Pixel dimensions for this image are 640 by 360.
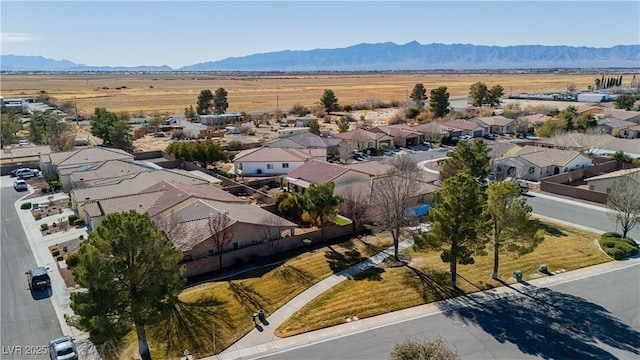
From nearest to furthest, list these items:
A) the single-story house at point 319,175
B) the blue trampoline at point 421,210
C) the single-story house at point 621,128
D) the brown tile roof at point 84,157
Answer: the blue trampoline at point 421,210 → the single-story house at point 319,175 → the brown tile roof at point 84,157 → the single-story house at point 621,128

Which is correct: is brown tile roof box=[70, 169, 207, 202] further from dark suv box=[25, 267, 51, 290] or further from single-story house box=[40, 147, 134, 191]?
dark suv box=[25, 267, 51, 290]

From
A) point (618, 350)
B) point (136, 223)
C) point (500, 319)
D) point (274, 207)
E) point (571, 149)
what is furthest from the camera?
point (571, 149)

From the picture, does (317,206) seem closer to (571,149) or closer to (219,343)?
(219,343)

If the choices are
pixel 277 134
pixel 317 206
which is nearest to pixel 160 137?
pixel 277 134

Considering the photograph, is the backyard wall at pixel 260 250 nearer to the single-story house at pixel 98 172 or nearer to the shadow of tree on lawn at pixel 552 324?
the shadow of tree on lawn at pixel 552 324

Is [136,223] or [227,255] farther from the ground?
[136,223]

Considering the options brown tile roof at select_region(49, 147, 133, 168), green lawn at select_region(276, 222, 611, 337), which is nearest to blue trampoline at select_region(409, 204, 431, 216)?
green lawn at select_region(276, 222, 611, 337)

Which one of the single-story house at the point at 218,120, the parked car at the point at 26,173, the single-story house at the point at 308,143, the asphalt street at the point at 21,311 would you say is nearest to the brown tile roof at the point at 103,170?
the parked car at the point at 26,173
